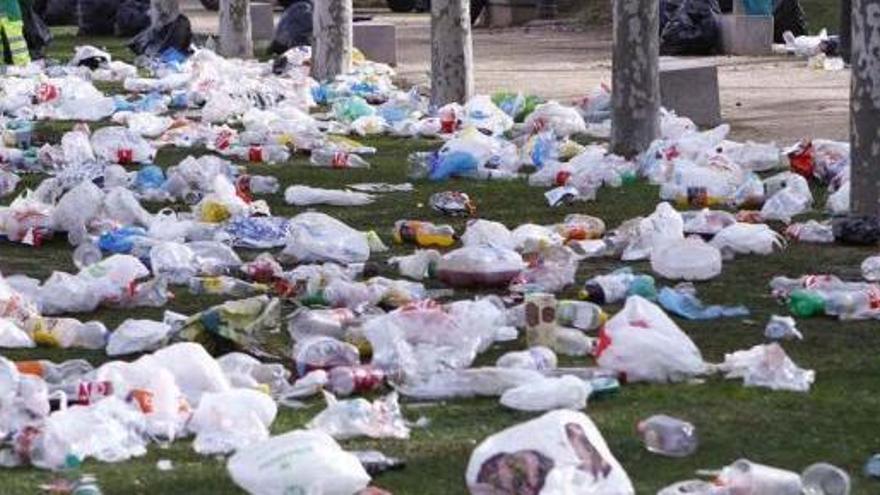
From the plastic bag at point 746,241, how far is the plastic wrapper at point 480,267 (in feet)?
3.68

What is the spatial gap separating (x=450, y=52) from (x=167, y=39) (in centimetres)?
997

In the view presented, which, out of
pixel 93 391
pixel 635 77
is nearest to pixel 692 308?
pixel 93 391

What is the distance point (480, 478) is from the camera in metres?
5.52

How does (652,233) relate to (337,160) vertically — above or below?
above

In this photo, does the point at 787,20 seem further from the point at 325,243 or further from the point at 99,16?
the point at 325,243

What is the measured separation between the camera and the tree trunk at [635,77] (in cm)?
1386

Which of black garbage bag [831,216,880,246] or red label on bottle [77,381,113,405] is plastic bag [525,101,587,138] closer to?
black garbage bag [831,216,880,246]

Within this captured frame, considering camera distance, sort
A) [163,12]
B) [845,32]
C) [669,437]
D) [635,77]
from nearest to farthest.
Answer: [669,437], [635,77], [845,32], [163,12]

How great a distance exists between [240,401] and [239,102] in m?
11.6

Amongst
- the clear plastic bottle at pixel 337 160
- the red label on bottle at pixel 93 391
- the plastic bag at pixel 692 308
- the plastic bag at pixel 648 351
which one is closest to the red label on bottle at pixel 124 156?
the clear plastic bottle at pixel 337 160

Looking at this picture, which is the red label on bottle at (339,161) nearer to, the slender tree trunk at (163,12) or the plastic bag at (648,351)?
the plastic bag at (648,351)

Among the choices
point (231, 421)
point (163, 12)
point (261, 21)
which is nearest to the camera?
point (231, 421)

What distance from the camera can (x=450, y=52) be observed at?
Result: 17.5 m

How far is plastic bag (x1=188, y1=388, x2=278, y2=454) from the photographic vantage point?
20.7ft
